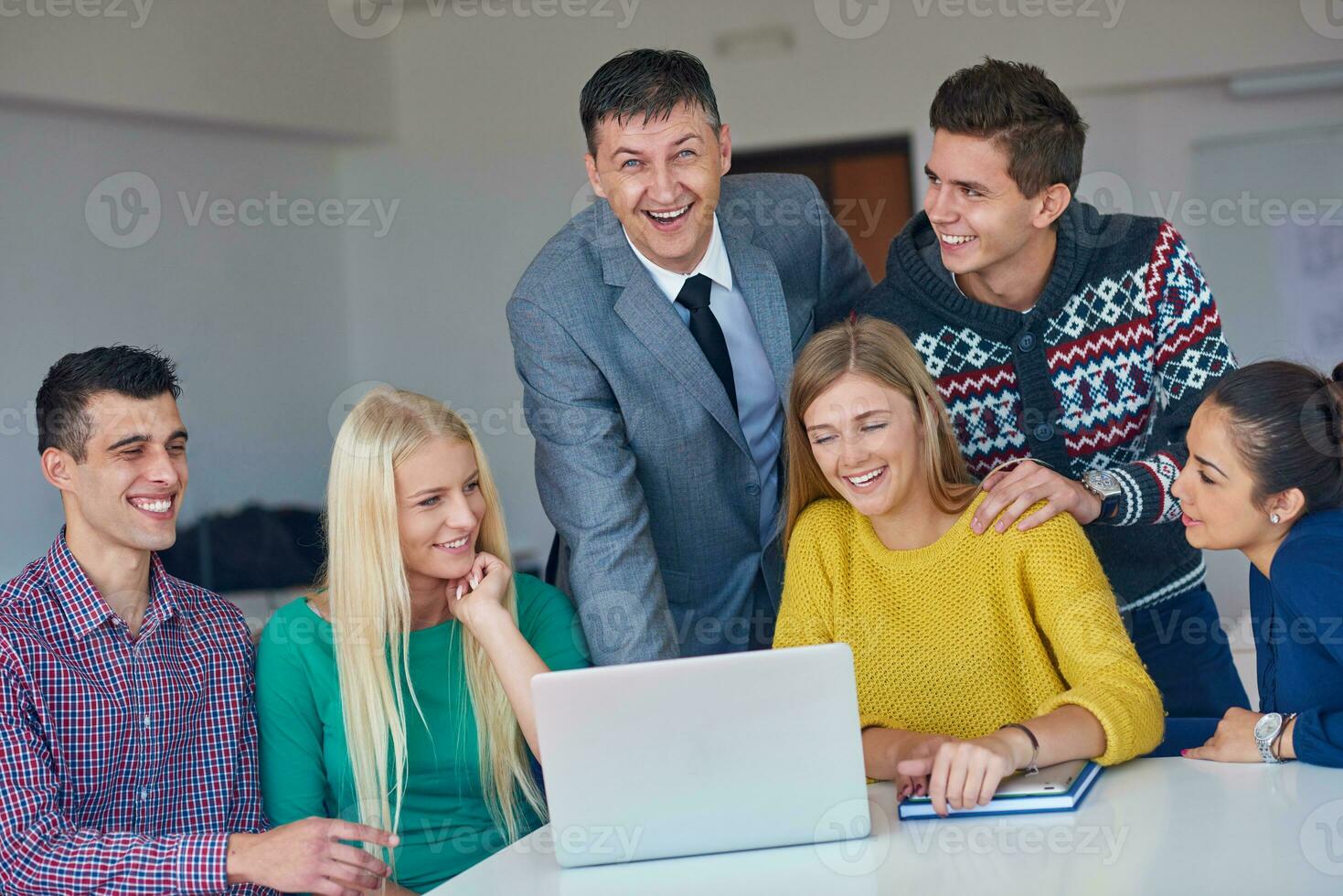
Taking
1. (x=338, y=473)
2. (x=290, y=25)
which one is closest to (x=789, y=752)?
(x=338, y=473)

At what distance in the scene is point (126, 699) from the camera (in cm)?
211

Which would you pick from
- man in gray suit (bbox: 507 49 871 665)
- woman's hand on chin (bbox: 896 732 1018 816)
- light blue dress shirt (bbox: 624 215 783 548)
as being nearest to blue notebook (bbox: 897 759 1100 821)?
woman's hand on chin (bbox: 896 732 1018 816)

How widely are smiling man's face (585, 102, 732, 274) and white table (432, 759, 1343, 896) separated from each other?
42.7 inches

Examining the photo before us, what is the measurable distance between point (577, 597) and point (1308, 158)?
4.37 metres

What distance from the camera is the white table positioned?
1398 millimetres

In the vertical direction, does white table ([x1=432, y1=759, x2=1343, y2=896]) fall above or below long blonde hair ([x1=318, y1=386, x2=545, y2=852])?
below

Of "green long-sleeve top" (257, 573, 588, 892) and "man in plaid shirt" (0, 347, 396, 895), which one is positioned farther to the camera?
"green long-sleeve top" (257, 573, 588, 892)

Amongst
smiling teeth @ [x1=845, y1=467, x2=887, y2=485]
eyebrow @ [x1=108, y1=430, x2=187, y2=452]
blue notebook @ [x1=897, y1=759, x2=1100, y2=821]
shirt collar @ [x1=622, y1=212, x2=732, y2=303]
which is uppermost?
shirt collar @ [x1=622, y1=212, x2=732, y2=303]

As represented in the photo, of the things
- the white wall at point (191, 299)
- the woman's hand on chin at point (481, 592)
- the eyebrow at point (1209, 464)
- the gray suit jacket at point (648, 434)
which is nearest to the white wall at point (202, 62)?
the white wall at point (191, 299)

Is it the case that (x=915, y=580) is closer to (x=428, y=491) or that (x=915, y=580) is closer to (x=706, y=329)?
(x=706, y=329)

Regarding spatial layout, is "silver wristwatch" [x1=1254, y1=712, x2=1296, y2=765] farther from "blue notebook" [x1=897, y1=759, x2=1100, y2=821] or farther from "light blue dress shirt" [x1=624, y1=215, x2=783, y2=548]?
"light blue dress shirt" [x1=624, y1=215, x2=783, y2=548]

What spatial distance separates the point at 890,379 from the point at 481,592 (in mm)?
743

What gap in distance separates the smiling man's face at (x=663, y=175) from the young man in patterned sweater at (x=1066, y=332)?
0.38 meters

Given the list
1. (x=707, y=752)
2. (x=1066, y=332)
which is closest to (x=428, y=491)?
(x=707, y=752)
